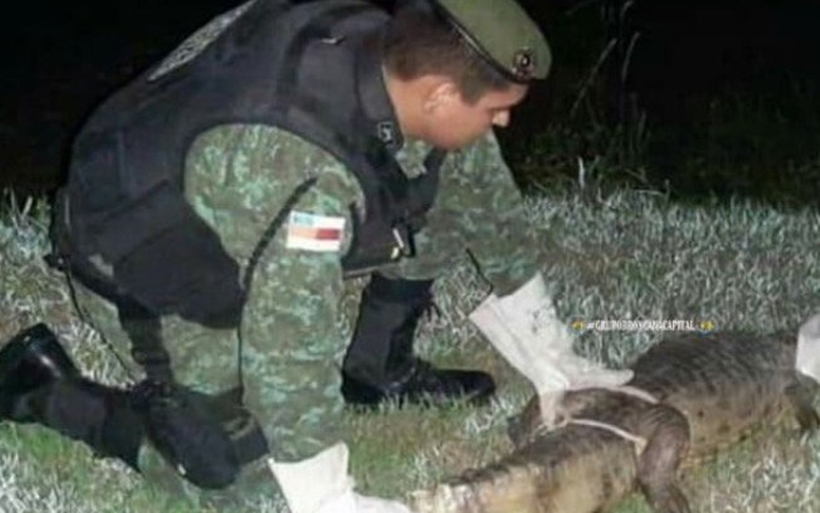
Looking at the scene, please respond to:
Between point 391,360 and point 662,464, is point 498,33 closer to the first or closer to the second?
point 662,464

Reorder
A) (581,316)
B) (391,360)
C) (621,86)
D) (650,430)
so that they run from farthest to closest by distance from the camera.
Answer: (621,86) → (581,316) → (391,360) → (650,430)

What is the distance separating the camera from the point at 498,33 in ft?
12.4

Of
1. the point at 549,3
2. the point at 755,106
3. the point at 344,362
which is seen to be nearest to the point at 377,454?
the point at 344,362

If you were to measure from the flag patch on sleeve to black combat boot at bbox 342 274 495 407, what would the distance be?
0.97 m

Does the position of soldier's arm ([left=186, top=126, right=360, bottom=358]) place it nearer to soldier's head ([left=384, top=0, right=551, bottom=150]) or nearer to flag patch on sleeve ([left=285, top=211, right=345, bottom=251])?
flag patch on sleeve ([left=285, top=211, right=345, bottom=251])

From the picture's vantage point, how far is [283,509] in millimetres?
4223

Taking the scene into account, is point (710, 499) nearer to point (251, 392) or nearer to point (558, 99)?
point (251, 392)

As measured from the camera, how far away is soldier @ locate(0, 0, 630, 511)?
149 inches

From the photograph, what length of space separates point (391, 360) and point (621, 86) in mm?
4367

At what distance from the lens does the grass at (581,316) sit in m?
4.35

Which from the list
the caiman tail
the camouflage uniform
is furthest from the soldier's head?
the caiman tail

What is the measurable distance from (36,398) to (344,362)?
2.37ft

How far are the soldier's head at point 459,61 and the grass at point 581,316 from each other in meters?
0.90

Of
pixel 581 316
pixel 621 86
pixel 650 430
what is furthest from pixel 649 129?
pixel 650 430
